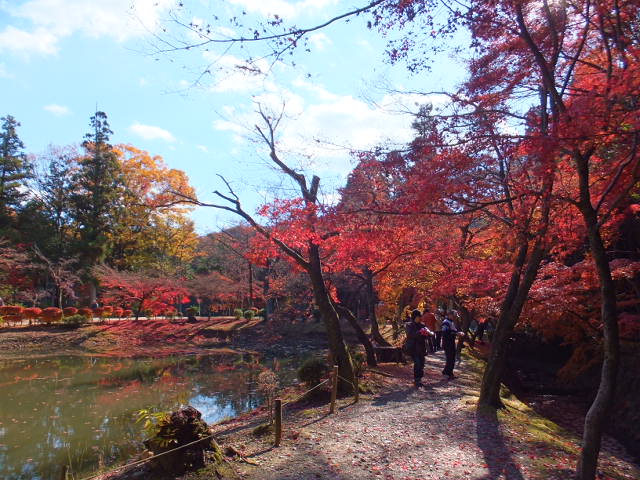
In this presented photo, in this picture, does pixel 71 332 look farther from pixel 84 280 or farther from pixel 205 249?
pixel 205 249

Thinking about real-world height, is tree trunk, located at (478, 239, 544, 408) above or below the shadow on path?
above

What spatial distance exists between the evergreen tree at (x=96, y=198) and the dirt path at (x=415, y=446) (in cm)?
2349

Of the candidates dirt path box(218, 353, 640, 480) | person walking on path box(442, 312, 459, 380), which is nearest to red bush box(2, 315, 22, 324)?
dirt path box(218, 353, 640, 480)

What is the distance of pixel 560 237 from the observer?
→ 6.90 m

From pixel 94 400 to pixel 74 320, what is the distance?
574 inches

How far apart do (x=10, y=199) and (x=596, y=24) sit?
33082 millimetres

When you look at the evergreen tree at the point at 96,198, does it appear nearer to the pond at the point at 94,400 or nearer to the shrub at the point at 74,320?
the shrub at the point at 74,320

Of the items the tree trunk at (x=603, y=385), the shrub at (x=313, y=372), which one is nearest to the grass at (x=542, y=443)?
the tree trunk at (x=603, y=385)

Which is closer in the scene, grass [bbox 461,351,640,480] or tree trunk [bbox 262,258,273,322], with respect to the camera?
grass [bbox 461,351,640,480]

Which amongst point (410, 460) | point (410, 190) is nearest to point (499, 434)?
point (410, 460)

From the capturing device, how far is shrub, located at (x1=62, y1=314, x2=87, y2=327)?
24.0m

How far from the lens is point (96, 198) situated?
93.7ft

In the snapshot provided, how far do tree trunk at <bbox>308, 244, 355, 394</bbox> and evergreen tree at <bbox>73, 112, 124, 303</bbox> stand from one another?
2281 cm

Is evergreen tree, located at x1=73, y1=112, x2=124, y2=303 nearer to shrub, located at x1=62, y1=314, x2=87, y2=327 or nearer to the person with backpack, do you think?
shrub, located at x1=62, y1=314, x2=87, y2=327
